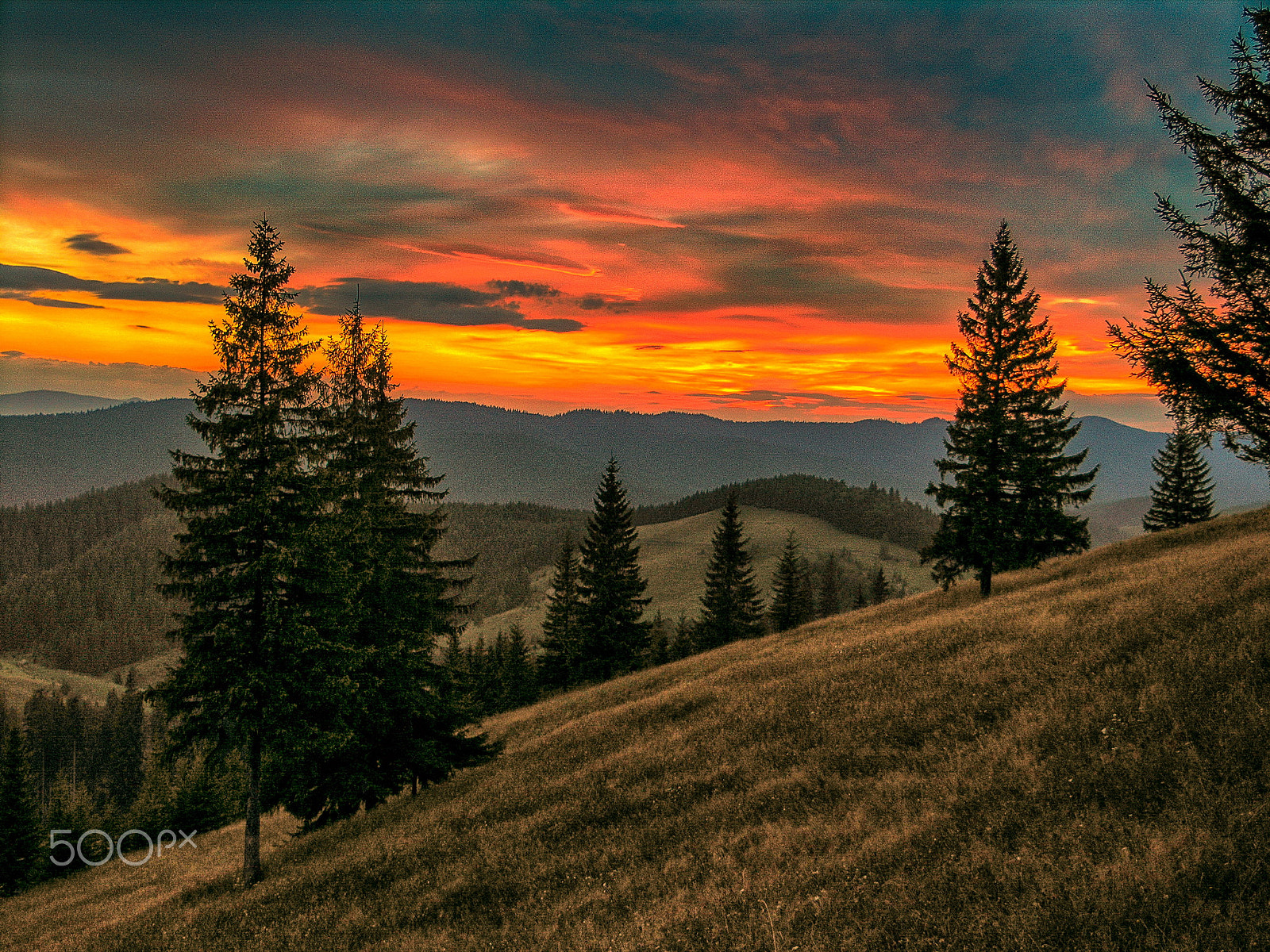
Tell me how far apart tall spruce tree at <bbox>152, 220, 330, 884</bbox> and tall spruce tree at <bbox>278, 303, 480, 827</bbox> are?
4.07 ft

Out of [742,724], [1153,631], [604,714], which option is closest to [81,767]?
[604,714]

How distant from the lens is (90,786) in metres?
109

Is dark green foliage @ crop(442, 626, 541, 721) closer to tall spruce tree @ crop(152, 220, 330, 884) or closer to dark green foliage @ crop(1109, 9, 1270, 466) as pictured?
tall spruce tree @ crop(152, 220, 330, 884)

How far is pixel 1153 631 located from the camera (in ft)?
43.5

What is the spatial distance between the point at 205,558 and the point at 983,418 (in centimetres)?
2777

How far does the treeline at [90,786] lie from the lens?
39.4 m

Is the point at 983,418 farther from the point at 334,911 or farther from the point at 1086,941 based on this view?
the point at 334,911

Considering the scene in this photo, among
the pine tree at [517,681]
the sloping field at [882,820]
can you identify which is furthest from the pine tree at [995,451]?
the pine tree at [517,681]

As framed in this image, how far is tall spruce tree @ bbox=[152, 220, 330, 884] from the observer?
15.8 m

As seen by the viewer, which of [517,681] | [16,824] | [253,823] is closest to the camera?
[253,823]

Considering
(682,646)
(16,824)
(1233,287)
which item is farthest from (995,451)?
(16,824)

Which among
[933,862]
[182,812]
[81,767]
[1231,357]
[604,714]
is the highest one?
[1231,357]

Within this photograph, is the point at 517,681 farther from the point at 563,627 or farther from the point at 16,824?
the point at 16,824

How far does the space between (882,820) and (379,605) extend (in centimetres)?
1609
